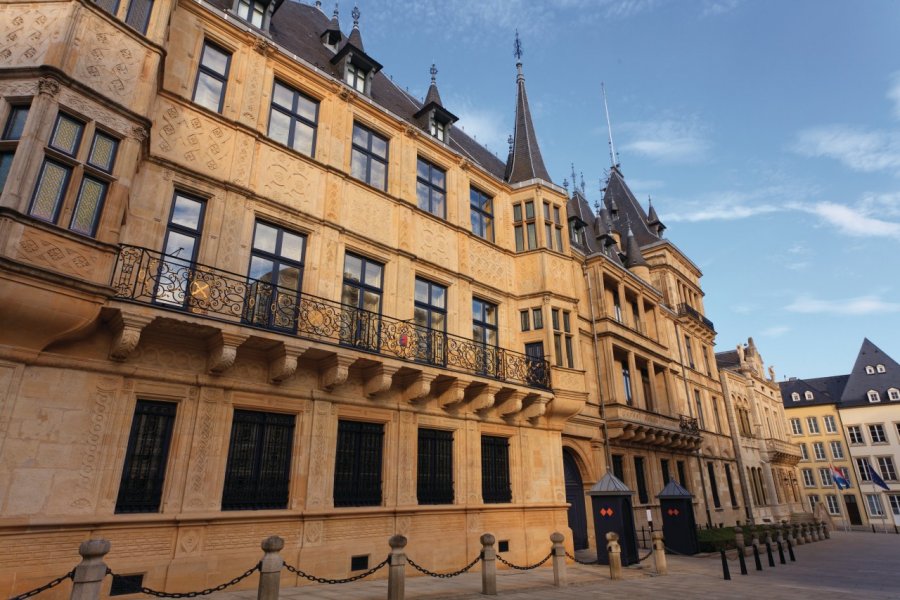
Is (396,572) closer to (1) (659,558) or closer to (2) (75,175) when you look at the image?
(2) (75,175)

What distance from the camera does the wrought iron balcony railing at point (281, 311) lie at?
8.99 metres

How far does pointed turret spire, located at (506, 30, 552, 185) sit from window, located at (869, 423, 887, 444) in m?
53.6

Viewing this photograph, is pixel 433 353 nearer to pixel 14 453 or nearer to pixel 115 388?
pixel 115 388

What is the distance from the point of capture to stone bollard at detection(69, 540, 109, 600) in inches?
224

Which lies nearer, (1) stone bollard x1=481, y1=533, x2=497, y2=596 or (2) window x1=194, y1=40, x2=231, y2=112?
(1) stone bollard x1=481, y1=533, x2=497, y2=596

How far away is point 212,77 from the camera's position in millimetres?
11586

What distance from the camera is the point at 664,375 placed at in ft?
85.6

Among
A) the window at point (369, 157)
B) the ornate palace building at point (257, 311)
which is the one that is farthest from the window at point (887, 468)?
the window at point (369, 157)

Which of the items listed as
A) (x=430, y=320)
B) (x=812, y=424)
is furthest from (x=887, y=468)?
(x=430, y=320)

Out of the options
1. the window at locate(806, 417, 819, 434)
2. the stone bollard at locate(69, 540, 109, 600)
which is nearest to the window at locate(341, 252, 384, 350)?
the stone bollard at locate(69, 540, 109, 600)

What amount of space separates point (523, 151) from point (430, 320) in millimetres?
9081

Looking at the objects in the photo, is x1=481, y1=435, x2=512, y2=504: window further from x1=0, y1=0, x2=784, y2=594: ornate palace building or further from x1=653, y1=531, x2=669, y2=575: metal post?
x1=653, y1=531, x2=669, y2=575: metal post

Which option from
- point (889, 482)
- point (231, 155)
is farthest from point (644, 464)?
point (889, 482)

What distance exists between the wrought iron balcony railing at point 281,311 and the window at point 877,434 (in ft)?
184
